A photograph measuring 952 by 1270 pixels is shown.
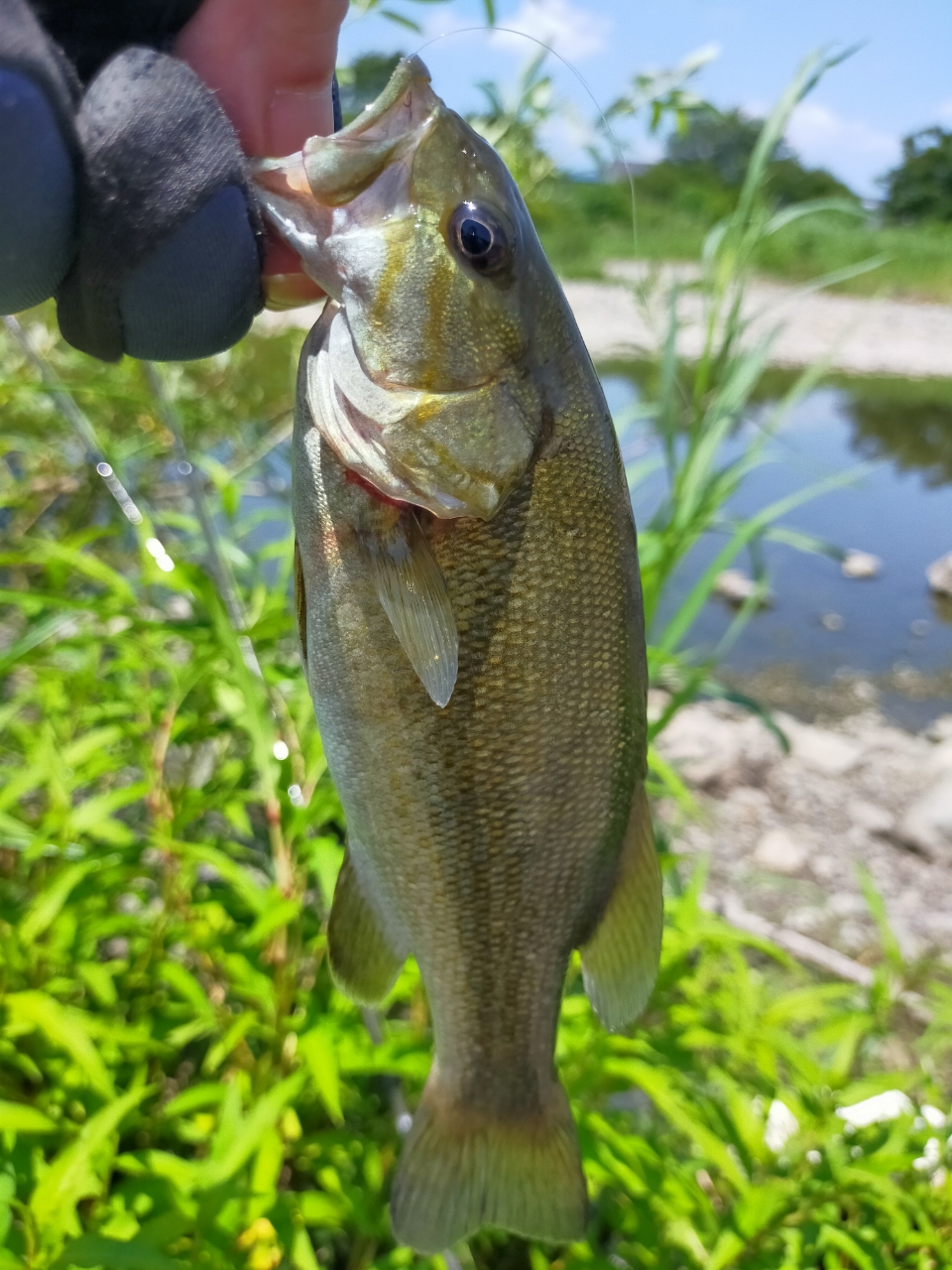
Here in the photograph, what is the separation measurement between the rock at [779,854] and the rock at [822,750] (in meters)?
0.85

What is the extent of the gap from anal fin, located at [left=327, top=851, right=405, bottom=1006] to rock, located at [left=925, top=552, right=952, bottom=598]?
7295mm

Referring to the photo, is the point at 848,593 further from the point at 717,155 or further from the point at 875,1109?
the point at 875,1109

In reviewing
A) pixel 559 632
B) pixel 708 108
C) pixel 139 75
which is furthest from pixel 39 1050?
pixel 708 108

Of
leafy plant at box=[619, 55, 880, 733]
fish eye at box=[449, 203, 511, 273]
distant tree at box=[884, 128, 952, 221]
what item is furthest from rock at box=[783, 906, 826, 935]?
distant tree at box=[884, 128, 952, 221]

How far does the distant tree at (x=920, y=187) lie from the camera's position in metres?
29.5

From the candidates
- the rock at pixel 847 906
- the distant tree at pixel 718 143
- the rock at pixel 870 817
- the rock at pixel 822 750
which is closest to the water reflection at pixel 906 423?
the distant tree at pixel 718 143

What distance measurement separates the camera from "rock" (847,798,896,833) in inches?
165

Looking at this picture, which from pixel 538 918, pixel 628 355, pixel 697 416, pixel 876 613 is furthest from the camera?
pixel 628 355

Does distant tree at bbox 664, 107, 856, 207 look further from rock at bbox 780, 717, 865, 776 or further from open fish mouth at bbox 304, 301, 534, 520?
rock at bbox 780, 717, 865, 776

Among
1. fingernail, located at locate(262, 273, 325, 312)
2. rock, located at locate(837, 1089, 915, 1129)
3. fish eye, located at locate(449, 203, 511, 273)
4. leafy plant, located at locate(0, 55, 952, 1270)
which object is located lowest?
rock, located at locate(837, 1089, 915, 1129)

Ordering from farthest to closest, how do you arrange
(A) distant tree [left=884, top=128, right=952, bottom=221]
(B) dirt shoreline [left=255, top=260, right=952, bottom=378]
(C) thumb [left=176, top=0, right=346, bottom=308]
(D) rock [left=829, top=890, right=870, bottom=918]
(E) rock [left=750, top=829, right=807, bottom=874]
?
(A) distant tree [left=884, top=128, right=952, bottom=221] < (B) dirt shoreline [left=255, top=260, right=952, bottom=378] < (E) rock [left=750, top=829, right=807, bottom=874] < (D) rock [left=829, top=890, right=870, bottom=918] < (C) thumb [left=176, top=0, right=346, bottom=308]

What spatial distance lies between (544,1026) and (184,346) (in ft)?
3.17

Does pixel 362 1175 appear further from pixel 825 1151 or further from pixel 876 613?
pixel 876 613

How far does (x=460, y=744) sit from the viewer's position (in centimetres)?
97
